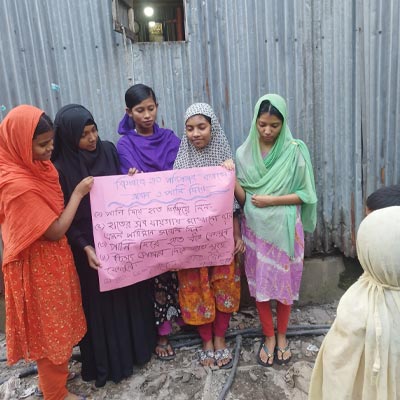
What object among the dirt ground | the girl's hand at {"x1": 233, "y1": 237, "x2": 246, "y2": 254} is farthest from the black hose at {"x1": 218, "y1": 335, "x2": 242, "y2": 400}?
the girl's hand at {"x1": 233, "y1": 237, "x2": 246, "y2": 254}

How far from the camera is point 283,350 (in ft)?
8.49

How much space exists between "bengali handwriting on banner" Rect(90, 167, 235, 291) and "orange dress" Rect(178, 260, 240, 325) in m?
0.20

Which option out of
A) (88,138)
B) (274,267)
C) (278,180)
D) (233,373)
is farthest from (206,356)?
(88,138)

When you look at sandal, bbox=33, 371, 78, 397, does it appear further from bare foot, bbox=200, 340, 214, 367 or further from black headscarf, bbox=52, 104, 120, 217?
black headscarf, bbox=52, 104, 120, 217

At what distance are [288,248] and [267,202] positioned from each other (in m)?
0.34

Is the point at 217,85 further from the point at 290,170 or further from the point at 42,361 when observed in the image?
the point at 42,361

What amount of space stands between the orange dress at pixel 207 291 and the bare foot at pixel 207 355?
0.80ft

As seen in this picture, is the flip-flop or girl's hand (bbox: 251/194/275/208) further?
the flip-flop

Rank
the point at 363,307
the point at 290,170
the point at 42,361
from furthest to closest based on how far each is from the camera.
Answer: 1. the point at 290,170
2. the point at 42,361
3. the point at 363,307

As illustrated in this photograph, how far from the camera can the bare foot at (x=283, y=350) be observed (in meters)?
2.56

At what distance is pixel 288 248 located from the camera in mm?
2391

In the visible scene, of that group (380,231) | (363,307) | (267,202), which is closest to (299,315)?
(267,202)

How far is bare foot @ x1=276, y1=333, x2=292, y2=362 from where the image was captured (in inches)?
101

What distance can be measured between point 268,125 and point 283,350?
157cm
